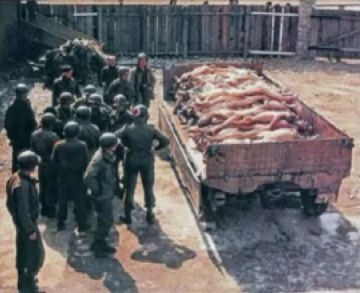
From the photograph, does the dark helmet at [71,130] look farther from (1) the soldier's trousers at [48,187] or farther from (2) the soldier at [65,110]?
(2) the soldier at [65,110]

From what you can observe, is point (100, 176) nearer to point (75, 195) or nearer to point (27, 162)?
point (75, 195)

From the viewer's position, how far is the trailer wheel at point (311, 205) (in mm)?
11734

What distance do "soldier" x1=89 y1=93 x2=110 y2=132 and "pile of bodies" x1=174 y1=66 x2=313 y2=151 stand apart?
140 cm

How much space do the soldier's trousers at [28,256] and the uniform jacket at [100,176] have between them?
4.07ft

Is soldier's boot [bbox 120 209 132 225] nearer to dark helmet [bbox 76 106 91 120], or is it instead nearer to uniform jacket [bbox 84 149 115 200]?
uniform jacket [bbox 84 149 115 200]

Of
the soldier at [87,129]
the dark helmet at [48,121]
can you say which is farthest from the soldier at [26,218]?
the soldier at [87,129]

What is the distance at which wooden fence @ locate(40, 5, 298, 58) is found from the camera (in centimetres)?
2392

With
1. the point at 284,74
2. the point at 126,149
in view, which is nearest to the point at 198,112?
the point at 126,149

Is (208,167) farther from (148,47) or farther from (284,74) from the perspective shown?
(148,47)

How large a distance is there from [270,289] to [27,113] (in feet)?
16.6

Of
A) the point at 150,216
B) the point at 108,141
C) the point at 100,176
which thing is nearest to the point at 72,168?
the point at 100,176

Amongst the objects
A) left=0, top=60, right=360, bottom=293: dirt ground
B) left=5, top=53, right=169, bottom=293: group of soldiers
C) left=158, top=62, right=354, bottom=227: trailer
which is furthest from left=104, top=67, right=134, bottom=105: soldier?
left=158, top=62, right=354, bottom=227: trailer

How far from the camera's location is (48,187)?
38.6ft

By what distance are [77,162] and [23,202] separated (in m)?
1.85
